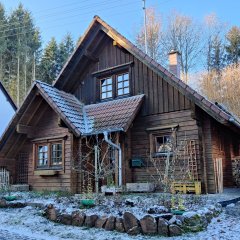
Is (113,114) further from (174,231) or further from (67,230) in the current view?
(174,231)

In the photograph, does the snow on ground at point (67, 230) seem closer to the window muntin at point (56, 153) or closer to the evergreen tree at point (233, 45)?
the window muntin at point (56, 153)

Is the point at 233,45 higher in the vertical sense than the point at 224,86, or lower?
higher

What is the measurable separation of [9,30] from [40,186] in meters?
25.1

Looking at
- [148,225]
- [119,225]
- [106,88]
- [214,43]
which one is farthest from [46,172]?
[214,43]

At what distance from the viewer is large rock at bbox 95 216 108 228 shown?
6.52 m

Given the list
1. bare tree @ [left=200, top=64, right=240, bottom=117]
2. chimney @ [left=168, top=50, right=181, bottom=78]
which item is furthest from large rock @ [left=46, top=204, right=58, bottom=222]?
bare tree @ [left=200, top=64, right=240, bottom=117]

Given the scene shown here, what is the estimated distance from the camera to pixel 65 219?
7.14m

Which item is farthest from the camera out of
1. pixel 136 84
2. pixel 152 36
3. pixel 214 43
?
pixel 214 43

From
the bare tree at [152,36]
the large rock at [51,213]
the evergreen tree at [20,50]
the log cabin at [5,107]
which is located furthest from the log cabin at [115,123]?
the evergreen tree at [20,50]

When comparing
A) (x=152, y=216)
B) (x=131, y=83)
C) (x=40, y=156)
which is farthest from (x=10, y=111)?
(x=152, y=216)

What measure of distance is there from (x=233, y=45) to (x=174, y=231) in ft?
86.5

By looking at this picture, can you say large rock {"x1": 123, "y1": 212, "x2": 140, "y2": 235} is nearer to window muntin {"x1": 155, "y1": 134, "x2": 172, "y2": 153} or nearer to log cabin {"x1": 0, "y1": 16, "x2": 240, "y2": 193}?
log cabin {"x1": 0, "y1": 16, "x2": 240, "y2": 193}

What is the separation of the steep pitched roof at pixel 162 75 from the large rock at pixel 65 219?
17.4 ft

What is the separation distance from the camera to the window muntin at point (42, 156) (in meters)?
13.1
